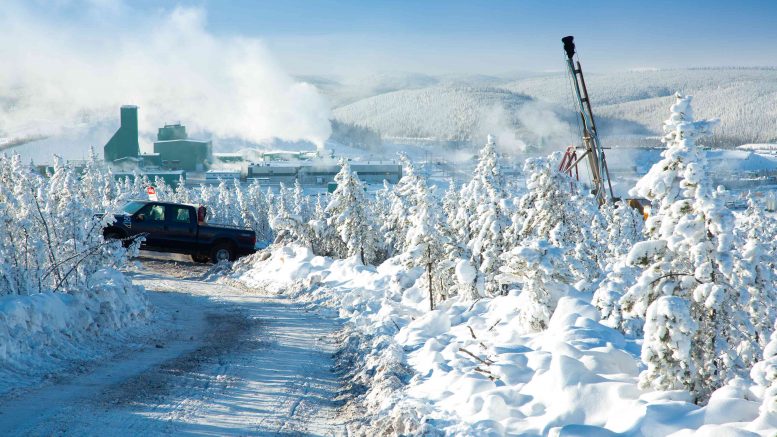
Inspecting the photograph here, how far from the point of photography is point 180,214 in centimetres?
2306

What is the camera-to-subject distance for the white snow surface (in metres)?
5.55

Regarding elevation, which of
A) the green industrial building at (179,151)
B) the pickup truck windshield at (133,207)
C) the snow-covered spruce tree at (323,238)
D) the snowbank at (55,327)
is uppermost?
the green industrial building at (179,151)

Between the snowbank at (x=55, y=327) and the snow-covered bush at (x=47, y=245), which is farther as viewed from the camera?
the snow-covered bush at (x=47, y=245)

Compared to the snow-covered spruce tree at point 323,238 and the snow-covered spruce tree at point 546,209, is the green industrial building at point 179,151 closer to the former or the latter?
the snow-covered spruce tree at point 323,238

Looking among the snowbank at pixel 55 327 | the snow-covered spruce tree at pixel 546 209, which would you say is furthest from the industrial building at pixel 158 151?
the snowbank at pixel 55 327

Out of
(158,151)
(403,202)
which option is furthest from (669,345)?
(158,151)

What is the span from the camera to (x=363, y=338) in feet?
37.6

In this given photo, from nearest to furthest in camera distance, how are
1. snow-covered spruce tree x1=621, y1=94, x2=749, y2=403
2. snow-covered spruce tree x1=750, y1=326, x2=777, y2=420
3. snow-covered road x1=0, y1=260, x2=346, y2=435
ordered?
1. snow-covered spruce tree x1=750, y1=326, x2=777, y2=420
2. snow-covered spruce tree x1=621, y1=94, x2=749, y2=403
3. snow-covered road x1=0, y1=260, x2=346, y2=435

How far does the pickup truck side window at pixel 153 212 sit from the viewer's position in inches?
897

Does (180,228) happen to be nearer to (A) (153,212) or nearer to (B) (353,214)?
(A) (153,212)

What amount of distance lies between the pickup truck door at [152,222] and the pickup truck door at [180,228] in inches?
7.6

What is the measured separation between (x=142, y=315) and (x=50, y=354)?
361 centimetres

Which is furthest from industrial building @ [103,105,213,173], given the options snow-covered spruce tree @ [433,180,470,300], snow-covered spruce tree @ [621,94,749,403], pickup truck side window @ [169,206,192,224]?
snow-covered spruce tree @ [621,94,749,403]

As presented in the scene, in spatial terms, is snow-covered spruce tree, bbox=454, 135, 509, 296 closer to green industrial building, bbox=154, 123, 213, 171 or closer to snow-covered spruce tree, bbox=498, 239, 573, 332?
snow-covered spruce tree, bbox=498, 239, 573, 332
